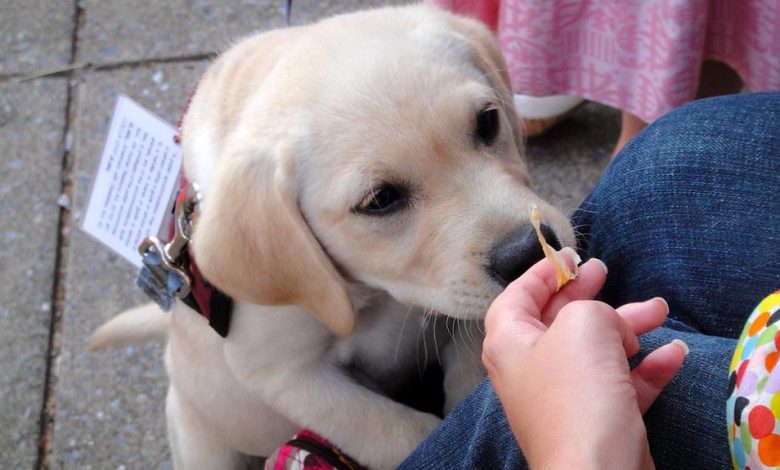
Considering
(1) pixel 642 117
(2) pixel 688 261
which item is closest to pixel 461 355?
(2) pixel 688 261

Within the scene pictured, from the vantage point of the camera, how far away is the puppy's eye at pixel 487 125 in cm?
167

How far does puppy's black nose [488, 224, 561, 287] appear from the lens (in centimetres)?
153

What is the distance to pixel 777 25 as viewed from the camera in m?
2.39

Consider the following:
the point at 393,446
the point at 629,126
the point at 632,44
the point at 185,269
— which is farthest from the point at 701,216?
the point at 629,126

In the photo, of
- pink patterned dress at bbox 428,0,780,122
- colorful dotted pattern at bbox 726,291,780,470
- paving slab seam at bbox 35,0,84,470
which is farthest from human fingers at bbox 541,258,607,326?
paving slab seam at bbox 35,0,84,470

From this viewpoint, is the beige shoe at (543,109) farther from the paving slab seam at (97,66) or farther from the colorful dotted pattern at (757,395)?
the colorful dotted pattern at (757,395)

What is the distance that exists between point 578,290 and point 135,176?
3.77ft

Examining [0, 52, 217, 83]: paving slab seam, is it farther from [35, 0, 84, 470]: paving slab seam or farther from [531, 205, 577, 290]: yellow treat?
[531, 205, 577, 290]: yellow treat

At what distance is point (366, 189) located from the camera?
1586mm

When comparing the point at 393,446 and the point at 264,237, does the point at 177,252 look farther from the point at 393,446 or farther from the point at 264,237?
the point at 393,446

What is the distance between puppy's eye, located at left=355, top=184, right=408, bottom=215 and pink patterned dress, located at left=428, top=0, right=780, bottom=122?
1.20 m

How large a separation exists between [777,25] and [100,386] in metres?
2.20

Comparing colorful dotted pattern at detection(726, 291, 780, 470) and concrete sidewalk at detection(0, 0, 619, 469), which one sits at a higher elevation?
colorful dotted pattern at detection(726, 291, 780, 470)

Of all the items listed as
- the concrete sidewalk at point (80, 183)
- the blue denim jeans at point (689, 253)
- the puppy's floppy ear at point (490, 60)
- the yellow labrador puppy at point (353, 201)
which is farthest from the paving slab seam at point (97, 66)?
the blue denim jeans at point (689, 253)
